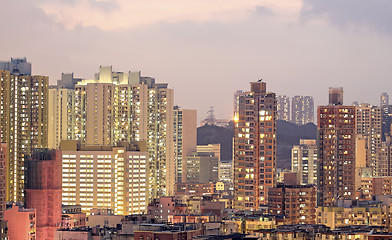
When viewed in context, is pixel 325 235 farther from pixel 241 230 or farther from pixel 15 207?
pixel 15 207

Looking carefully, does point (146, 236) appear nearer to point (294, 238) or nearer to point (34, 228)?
point (294, 238)

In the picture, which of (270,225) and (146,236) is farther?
(270,225)

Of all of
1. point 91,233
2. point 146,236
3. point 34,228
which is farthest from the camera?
point 34,228

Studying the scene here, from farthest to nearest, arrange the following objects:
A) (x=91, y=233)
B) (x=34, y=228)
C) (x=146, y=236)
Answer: (x=34, y=228) < (x=91, y=233) < (x=146, y=236)

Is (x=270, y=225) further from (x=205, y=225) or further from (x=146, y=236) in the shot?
(x=146, y=236)

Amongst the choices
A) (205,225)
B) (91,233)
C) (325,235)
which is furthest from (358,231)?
(91,233)

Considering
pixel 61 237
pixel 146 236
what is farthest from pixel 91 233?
pixel 146 236

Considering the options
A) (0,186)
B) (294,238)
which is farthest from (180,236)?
(0,186)
